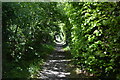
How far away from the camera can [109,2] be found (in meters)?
4.97

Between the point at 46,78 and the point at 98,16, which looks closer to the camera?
the point at 98,16

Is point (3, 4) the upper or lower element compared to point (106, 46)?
upper

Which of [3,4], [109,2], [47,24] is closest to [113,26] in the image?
[109,2]

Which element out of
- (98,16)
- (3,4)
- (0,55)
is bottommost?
(0,55)

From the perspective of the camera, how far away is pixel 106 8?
16.7 ft

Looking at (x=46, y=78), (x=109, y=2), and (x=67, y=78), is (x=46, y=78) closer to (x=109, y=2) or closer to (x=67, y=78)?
(x=67, y=78)

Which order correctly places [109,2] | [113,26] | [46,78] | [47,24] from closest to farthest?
[113,26] → [109,2] → [46,78] → [47,24]

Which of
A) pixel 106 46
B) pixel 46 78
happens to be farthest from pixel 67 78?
pixel 106 46

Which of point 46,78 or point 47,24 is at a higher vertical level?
point 47,24

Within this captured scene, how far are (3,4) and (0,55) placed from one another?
5.18 feet

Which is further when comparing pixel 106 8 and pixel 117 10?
pixel 106 8

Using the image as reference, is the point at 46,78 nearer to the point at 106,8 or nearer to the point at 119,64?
the point at 119,64

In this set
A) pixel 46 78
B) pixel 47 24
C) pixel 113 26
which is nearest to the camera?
pixel 113 26

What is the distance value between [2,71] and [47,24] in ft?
31.0
